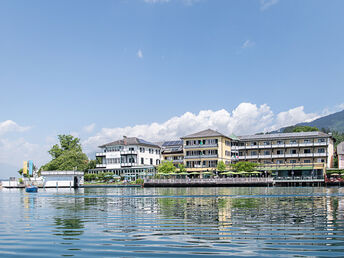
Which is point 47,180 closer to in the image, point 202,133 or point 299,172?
point 202,133

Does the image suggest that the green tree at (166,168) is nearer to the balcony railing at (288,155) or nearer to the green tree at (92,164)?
the balcony railing at (288,155)

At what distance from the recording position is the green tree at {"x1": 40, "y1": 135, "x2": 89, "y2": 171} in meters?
100

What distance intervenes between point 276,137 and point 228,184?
25264 mm

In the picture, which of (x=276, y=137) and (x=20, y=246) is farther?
(x=276, y=137)

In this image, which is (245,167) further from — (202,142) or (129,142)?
(129,142)

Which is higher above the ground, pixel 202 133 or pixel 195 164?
pixel 202 133

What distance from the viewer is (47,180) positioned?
92188mm

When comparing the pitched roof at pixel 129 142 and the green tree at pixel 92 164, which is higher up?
the pitched roof at pixel 129 142

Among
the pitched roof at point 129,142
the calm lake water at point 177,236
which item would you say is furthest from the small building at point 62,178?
the calm lake water at point 177,236

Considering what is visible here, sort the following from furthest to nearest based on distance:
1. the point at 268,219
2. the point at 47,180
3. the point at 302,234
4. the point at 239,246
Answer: the point at 47,180
the point at 268,219
the point at 302,234
the point at 239,246

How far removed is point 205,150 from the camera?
9712 centimetres

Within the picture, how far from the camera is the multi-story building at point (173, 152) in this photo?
343 feet

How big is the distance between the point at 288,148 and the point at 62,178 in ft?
180

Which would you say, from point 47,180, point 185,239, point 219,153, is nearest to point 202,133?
point 219,153
